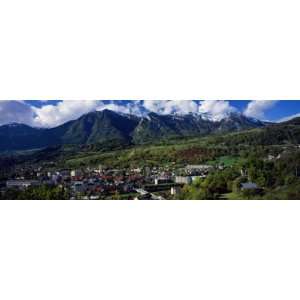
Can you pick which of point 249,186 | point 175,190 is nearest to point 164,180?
point 175,190

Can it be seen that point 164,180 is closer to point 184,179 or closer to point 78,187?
point 184,179

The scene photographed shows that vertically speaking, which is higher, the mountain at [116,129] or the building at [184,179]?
the mountain at [116,129]

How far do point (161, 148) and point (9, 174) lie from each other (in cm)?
210

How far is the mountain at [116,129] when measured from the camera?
20.1 ft

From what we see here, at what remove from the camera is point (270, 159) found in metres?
6.07

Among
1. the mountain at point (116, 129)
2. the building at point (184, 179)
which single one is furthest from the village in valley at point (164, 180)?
the mountain at point (116, 129)

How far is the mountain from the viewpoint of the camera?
611cm

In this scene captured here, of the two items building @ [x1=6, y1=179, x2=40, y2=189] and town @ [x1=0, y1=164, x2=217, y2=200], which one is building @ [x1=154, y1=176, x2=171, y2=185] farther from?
building @ [x1=6, y1=179, x2=40, y2=189]

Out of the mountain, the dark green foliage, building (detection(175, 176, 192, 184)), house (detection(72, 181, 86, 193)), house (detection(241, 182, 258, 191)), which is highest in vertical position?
the mountain

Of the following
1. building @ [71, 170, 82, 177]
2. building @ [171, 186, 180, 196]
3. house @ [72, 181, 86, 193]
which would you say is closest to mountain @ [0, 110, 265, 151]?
building @ [71, 170, 82, 177]

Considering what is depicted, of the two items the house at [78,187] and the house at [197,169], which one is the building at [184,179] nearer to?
the house at [197,169]
